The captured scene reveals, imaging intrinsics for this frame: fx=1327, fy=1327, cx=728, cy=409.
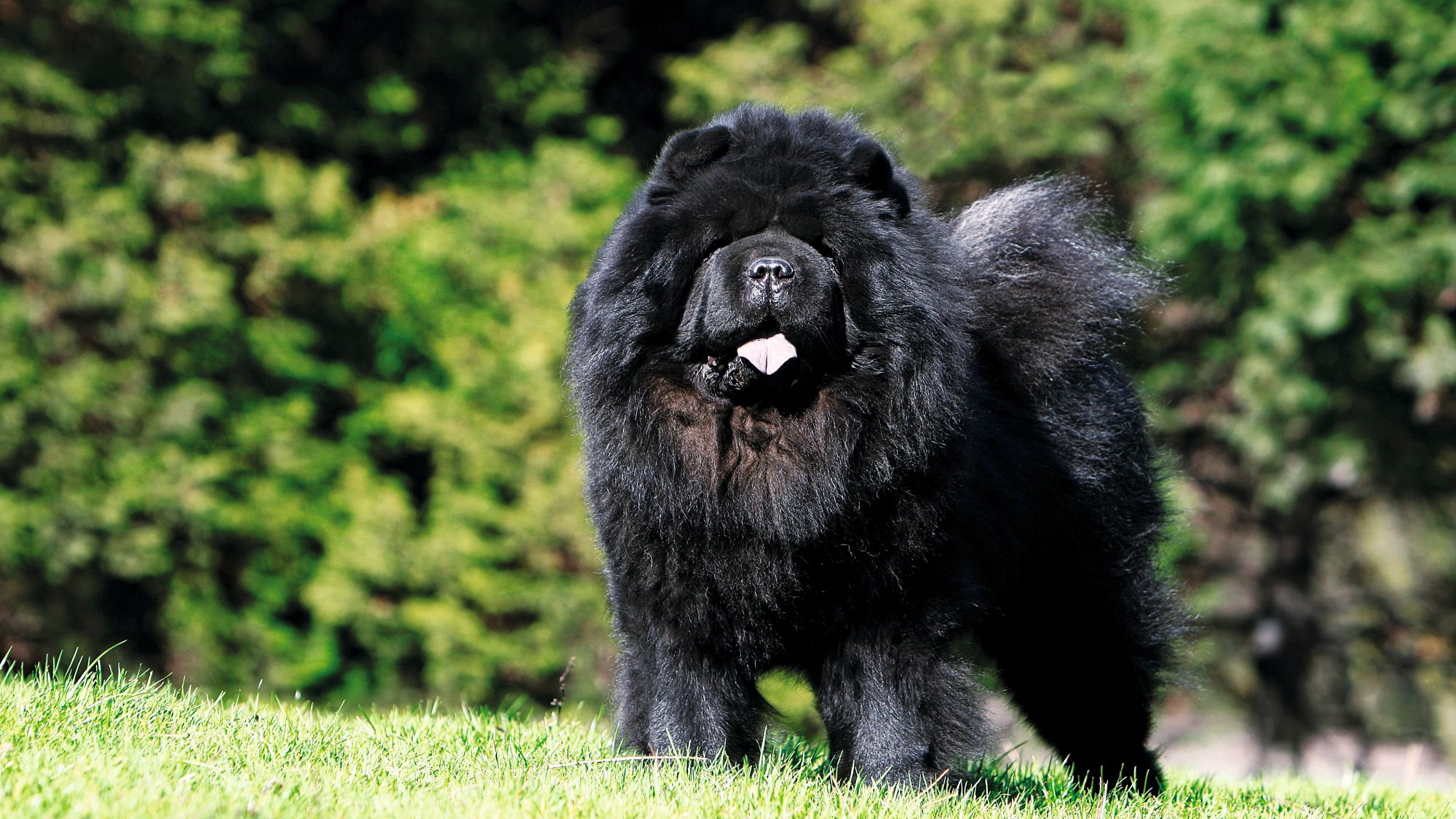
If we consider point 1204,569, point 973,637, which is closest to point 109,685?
point 973,637

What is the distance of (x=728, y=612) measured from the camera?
3738 mm

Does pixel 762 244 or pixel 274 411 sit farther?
pixel 274 411

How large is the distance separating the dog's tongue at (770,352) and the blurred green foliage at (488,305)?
18.4 ft

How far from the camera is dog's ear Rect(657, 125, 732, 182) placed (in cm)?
389

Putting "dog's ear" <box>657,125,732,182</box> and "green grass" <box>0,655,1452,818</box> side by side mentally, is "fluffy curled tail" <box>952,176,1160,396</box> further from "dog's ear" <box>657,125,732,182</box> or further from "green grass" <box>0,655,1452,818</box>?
"green grass" <box>0,655,1452,818</box>

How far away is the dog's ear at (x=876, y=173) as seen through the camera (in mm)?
3855

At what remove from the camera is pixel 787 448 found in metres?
3.83

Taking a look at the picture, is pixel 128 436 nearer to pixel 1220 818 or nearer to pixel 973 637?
pixel 973 637

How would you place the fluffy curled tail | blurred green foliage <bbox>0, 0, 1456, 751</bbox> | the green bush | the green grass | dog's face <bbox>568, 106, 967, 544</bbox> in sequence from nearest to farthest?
the green grass → dog's face <bbox>568, 106, 967, 544</bbox> → the fluffy curled tail → blurred green foliage <bbox>0, 0, 1456, 751</bbox> → the green bush

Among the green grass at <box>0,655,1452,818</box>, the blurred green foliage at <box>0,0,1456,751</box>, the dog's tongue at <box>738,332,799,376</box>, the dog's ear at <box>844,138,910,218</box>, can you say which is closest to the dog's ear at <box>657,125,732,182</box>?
the dog's ear at <box>844,138,910,218</box>

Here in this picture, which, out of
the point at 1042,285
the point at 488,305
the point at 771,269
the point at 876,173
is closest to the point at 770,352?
the point at 771,269

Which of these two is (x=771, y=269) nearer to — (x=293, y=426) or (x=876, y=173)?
(x=876, y=173)

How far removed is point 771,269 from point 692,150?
1.66 feet

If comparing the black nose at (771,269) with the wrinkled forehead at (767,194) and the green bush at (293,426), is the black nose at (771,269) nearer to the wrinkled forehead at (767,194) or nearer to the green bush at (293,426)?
the wrinkled forehead at (767,194)
